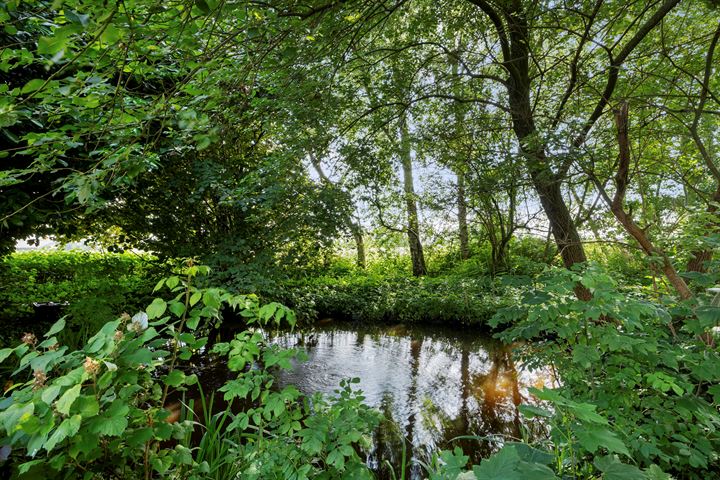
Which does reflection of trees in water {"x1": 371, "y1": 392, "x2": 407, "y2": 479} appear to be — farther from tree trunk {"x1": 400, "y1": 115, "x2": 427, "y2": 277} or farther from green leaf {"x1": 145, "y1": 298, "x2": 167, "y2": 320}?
tree trunk {"x1": 400, "y1": 115, "x2": 427, "y2": 277}

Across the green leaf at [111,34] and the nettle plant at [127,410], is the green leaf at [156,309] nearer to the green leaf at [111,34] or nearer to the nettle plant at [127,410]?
the nettle plant at [127,410]

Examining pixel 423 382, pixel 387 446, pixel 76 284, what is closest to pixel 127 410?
pixel 387 446

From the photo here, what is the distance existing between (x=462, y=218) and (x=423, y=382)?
10.7ft

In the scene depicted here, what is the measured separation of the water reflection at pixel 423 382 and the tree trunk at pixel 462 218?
208 cm

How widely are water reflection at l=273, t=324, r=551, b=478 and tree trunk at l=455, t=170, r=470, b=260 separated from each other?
2082 mm

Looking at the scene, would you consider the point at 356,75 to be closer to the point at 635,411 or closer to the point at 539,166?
the point at 539,166

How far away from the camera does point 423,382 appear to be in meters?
4.52

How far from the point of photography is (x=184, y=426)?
54.9 inches

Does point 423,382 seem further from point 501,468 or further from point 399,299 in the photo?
point 501,468

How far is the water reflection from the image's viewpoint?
10.5ft

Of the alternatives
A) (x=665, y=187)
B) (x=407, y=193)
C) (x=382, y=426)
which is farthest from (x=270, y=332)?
(x=665, y=187)

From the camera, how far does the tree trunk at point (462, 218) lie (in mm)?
4884

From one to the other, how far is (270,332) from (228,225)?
2.16 meters

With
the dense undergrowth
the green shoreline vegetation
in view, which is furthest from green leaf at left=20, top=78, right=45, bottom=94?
the dense undergrowth
